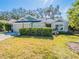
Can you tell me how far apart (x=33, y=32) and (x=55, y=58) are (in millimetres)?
22222

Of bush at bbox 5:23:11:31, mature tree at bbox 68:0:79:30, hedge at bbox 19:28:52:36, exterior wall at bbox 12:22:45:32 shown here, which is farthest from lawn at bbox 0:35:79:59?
bush at bbox 5:23:11:31

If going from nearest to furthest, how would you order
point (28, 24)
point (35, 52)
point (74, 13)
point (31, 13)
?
point (35, 52) < point (74, 13) < point (28, 24) < point (31, 13)

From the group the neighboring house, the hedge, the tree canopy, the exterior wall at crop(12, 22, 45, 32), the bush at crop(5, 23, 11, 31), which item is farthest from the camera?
the tree canopy

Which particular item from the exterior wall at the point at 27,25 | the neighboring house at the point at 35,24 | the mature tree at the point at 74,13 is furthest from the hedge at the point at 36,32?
the neighboring house at the point at 35,24

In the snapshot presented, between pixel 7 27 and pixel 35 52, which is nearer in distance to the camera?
pixel 35 52

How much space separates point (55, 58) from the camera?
452 inches

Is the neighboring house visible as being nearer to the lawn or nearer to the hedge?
the hedge

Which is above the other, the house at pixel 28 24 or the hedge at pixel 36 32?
the house at pixel 28 24

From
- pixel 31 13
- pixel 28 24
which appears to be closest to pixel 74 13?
pixel 28 24

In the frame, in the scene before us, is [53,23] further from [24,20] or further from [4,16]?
[4,16]

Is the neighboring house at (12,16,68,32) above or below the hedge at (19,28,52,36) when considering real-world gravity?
above

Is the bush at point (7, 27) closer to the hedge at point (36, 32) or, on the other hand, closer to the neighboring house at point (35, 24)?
the neighboring house at point (35, 24)

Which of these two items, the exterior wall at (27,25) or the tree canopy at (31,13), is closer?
the exterior wall at (27,25)

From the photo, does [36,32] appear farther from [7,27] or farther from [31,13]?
[31,13]
